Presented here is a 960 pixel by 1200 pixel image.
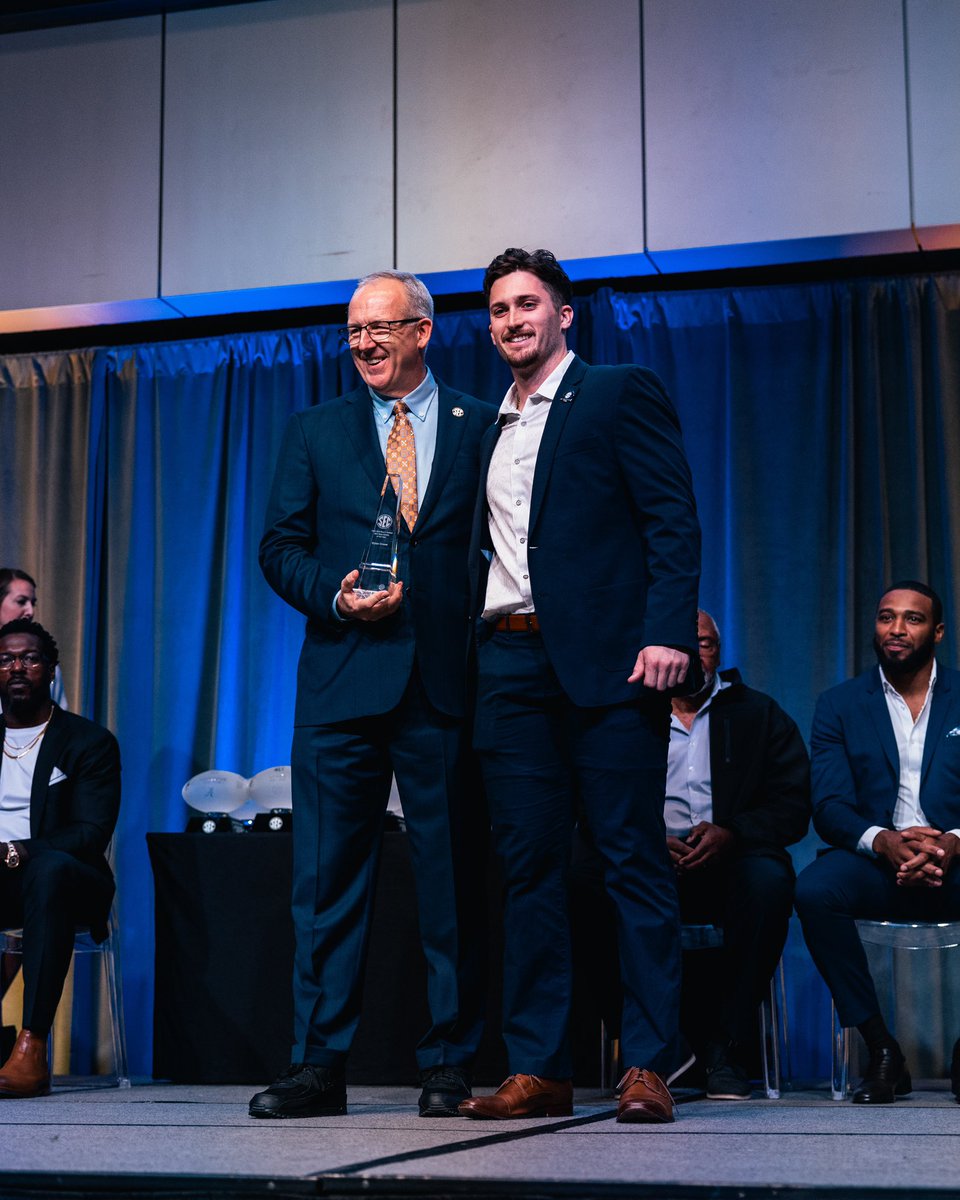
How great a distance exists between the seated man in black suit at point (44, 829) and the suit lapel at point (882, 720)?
1992mm

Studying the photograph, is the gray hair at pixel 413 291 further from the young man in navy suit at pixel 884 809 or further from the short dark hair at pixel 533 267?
the young man in navy suit at pixel 884 809

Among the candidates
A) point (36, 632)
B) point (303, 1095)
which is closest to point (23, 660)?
point (36, 632)

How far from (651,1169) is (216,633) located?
154 inches

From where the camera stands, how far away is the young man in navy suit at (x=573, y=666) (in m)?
2.51

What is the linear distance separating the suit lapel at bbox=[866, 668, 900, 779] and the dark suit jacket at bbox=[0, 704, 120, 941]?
1.99 meters

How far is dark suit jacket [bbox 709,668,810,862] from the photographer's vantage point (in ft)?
12.7

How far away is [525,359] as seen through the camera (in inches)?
106

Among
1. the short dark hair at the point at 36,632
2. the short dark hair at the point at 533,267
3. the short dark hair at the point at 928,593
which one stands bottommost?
the short dark hair at the point at 36,632

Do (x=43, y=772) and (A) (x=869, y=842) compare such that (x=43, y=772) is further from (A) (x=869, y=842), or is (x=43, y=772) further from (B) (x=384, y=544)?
(A) (x=869, y=842)

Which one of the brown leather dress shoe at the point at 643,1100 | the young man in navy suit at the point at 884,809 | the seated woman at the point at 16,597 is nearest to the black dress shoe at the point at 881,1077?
the young man in navy suit at the point at 884,809

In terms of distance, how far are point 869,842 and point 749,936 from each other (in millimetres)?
364

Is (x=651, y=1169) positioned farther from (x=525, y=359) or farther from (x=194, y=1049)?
(x=194, y=1049)

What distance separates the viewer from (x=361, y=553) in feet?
9.31

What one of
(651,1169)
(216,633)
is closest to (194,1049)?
(216,633)
